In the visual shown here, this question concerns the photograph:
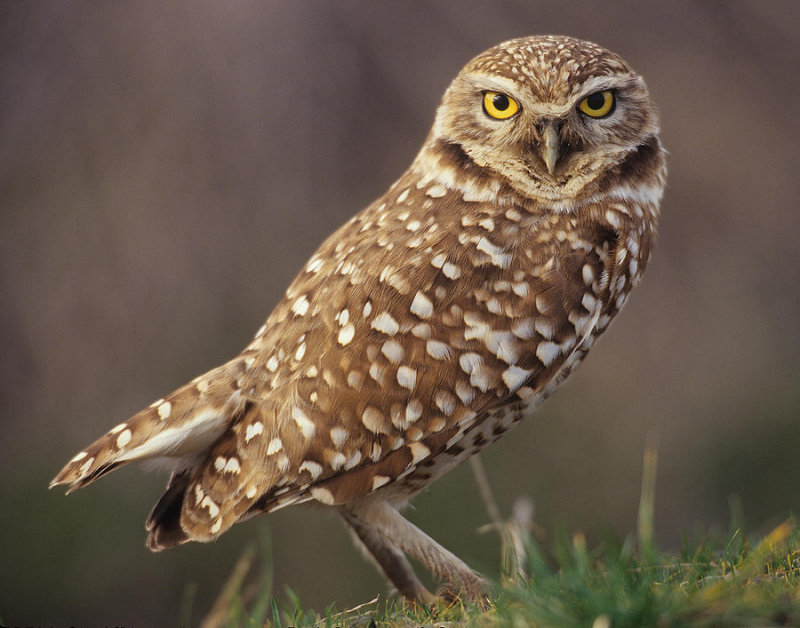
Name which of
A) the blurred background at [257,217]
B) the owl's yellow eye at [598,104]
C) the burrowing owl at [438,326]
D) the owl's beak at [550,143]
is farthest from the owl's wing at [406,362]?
the blurred background at [257,217]

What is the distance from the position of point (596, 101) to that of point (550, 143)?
0.24 m

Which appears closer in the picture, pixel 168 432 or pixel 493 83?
pixel 168 432

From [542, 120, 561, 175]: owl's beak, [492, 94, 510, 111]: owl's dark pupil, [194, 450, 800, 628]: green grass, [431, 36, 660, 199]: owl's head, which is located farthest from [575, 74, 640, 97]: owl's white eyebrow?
[194, 450, 800, 628]: green grass

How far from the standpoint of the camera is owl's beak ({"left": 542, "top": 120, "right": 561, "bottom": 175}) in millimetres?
2688

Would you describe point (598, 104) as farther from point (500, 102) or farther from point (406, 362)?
point (406, 362)

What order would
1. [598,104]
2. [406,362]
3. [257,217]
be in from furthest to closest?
[257,217] < [598,104] < [406,362]

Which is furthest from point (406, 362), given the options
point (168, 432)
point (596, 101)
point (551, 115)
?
point (596, 101)

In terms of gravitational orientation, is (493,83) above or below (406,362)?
above

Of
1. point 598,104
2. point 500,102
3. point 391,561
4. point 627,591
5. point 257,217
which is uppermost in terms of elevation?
point 500,102

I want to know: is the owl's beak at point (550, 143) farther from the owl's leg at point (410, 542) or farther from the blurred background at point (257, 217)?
the blurred background at point (257, 217)

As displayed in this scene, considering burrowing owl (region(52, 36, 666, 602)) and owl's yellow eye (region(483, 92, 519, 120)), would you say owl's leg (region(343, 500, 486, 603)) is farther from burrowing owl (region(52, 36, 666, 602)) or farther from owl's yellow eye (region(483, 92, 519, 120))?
owl's yellow eye (region(483, 92, 519, 120))

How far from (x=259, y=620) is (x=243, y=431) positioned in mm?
554

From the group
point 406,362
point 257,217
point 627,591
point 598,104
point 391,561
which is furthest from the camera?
point 257,217

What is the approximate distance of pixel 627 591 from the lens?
6.27 feet
